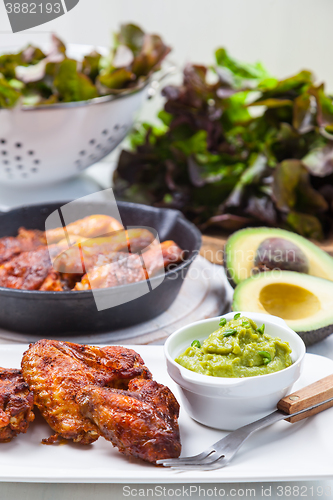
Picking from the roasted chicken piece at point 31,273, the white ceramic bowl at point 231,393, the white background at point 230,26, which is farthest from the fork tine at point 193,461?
the white background at point 230,26

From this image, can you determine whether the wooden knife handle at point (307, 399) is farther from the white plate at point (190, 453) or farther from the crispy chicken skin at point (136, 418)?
the crispy chicken skin at point (136, 418)

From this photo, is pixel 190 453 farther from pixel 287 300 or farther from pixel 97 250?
pixel 97 250

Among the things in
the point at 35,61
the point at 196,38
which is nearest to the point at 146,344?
the point at 35,61

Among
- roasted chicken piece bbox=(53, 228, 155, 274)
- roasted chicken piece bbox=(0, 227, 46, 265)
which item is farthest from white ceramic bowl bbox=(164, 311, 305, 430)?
roasted chicken piece bbox=(0, 227, 46, 265)

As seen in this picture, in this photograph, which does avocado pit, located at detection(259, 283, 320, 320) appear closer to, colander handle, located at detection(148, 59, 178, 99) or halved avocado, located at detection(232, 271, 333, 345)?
halved avocado, located at detection(232, 271, 333, 345)

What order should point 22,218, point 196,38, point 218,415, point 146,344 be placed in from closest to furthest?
point 218,415, point 146,344, point 22,218, point 196,38

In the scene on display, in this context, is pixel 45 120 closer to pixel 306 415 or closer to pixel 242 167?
pixel 242 167

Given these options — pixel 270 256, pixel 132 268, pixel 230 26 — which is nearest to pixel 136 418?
pixel 132 268
